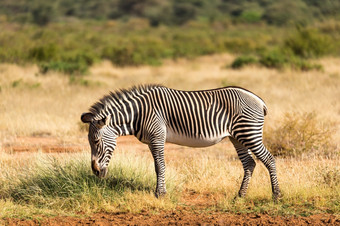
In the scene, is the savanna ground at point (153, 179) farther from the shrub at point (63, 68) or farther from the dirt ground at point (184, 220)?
the shrub at point (63, 68)

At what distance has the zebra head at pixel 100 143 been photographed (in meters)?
7.18

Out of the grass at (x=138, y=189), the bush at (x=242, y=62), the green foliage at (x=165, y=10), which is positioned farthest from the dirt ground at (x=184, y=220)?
the green foliage at (x=165, y=10)

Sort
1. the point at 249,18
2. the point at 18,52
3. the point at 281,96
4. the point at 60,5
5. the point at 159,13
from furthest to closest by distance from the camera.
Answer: the point at 60,5
the point at 159,13
the point at 249,18
the point at 18,52
the point at 281,96

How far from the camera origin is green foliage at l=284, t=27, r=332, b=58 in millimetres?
29688

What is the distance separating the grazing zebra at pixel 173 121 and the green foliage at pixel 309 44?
876 inches

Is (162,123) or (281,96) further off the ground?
(162,123)

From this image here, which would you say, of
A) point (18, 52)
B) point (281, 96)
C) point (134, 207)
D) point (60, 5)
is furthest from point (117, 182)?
point (60, 5)

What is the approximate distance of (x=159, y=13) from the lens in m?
90.4

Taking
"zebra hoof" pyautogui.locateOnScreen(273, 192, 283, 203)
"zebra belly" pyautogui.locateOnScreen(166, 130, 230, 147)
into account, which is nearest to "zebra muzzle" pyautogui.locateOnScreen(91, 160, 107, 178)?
"zebra belly" pyautogui.locateOnScreen(166, 130, 230, 147)

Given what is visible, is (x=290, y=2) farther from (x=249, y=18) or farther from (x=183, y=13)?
(x=183, y=13)

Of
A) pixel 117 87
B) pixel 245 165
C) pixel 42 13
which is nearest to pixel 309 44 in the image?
pixel 117 87

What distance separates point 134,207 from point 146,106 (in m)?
1.41

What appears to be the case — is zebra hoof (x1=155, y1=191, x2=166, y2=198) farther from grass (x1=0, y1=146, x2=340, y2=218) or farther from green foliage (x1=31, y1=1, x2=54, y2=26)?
green foliage (x1=31, y1=1, x2=54, y2=26)

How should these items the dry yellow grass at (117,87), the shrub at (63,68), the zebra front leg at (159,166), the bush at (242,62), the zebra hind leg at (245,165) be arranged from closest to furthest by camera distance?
the zebra front leg at (159,166), the zebra hind leg at (245,165), the dry yellow grass at (117,87), the shrub at (63,68), the bush at (242,62)
